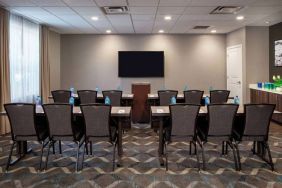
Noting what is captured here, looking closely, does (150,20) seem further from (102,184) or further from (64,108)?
(102,184)

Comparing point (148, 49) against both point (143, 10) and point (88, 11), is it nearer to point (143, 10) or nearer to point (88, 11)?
point (143, 10)

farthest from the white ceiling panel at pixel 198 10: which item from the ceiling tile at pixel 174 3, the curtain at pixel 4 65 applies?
the curtain at pixel 4 65

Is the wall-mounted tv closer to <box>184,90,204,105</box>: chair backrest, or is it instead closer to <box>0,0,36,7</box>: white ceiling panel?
<box>184,90,204,105</box>: chair backrest

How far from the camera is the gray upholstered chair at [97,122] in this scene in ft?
12.1

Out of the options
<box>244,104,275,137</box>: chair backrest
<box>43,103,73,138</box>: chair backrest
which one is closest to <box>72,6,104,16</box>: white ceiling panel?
<box>43,103,73,138</box>: chair backrest

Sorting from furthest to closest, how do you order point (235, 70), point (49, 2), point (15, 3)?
point (235, 70) < point (15, 3) < point (49, 2)

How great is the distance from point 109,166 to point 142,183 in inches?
29.6

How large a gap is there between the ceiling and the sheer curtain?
0.36 metres

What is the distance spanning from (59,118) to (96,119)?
512 millimetres

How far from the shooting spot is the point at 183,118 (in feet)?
12.3

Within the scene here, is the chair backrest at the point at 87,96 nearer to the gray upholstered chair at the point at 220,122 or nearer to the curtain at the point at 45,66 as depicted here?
the curtain at the point at 45,66

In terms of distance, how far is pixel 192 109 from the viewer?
370 cm

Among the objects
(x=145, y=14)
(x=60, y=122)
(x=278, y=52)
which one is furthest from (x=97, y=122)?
(x=278, y=52)

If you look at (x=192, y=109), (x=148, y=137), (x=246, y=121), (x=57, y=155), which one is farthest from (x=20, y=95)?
(x=246, y=121)
